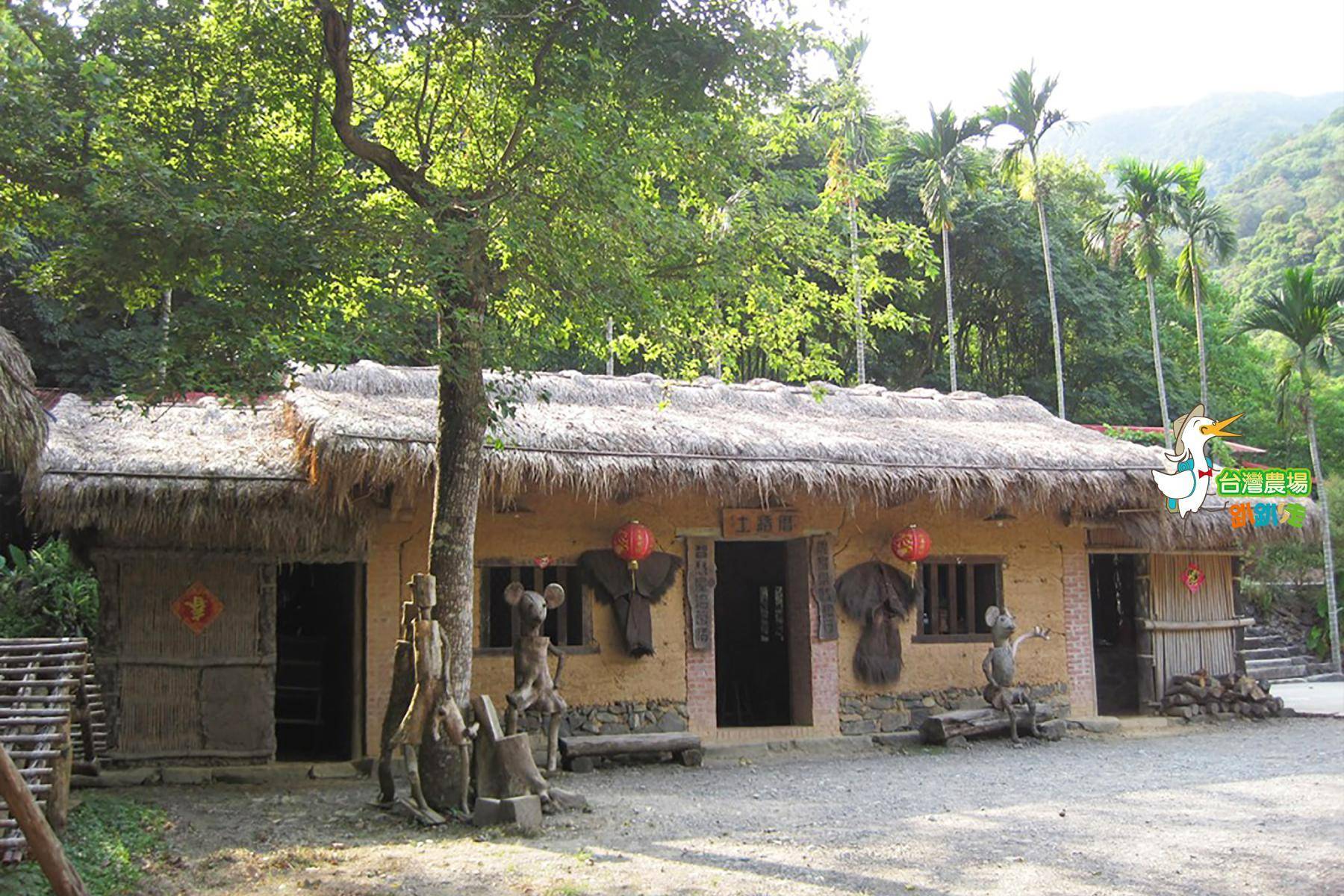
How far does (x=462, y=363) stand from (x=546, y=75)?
183cm

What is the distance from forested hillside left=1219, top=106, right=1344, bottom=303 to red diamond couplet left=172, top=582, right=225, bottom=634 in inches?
898

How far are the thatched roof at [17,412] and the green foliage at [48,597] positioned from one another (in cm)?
223

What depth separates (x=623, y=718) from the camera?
32.7ft

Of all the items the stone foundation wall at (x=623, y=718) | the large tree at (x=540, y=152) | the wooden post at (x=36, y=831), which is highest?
the large tree at (x=540, y=152)

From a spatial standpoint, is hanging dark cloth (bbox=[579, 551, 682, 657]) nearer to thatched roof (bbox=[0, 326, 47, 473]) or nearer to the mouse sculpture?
the mouse sculpture

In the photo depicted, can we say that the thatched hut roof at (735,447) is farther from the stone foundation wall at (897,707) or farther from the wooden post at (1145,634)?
the stone foundation wall at (897,707)

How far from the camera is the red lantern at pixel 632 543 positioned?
32.3 feet

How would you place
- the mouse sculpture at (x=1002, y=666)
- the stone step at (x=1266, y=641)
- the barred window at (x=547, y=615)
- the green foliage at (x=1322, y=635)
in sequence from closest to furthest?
the barred window at (x=547, y=615) < the mouse sculpture at (x=1002, y=666) < the stone step at (x=1266, y=641) < the green foliage at (x=1322, y=635)

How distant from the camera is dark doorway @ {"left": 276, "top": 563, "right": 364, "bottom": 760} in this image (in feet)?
34.9

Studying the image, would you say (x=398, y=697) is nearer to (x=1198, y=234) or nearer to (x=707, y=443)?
(x=707, y=443)

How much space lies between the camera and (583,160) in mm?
6289

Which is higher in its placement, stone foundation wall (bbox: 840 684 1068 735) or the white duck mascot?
→ the white duck mascot

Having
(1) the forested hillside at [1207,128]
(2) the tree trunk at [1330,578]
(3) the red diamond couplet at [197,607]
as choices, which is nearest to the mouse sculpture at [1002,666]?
(3) the red diamond couplet at [197,607]

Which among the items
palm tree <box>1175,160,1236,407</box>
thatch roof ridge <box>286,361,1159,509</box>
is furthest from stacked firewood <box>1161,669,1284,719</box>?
palm tree <box>1175,160,1236,407</box>
